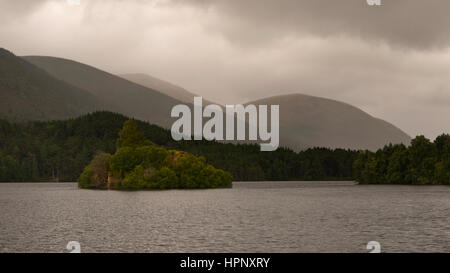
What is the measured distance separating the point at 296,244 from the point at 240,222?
2590 centimetres

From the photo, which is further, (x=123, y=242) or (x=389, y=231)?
(x=389, y=231)

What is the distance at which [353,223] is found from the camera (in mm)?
87125

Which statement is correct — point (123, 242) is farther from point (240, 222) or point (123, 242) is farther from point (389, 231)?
point (389, 231)

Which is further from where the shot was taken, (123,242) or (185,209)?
(185,209)

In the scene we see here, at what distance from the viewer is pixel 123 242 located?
66688 mm
